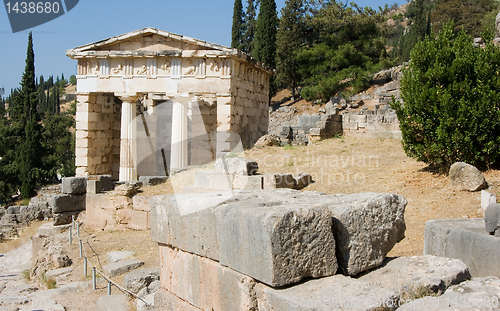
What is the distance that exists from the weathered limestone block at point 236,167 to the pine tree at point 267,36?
25.2 m

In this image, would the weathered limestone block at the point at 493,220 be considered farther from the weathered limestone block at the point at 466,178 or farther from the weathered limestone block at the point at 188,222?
the weathered limestone block at the point at 466,178

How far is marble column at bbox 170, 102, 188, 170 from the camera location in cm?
1753

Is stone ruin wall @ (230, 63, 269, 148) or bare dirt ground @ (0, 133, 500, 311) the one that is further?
stone ruin wall @ (230, 63, 269, 148)

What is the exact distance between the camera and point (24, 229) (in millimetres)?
16250

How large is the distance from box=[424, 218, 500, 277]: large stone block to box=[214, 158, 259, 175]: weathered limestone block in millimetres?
5230

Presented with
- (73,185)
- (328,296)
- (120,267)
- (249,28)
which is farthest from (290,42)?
(328,296)

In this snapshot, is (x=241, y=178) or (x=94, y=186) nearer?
(x=241, y=178)

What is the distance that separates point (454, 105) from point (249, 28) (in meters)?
37.1

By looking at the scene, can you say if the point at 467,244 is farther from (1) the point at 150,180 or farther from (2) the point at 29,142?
(2) the point at 29,142

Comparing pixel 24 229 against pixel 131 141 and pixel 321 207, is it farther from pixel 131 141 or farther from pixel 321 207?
pixel 321 207

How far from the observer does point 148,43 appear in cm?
1750

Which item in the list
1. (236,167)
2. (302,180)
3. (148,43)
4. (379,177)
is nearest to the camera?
(236,167)

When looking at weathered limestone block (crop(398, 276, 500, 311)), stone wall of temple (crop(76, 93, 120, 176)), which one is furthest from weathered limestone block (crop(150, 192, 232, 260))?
stone wall of temple (crop(76, 93, 120, 176))

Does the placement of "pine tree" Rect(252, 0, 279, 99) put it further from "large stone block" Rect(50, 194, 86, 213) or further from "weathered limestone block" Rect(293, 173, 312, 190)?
"weathered limestone block" Rect(293, 173, 312, 190)
